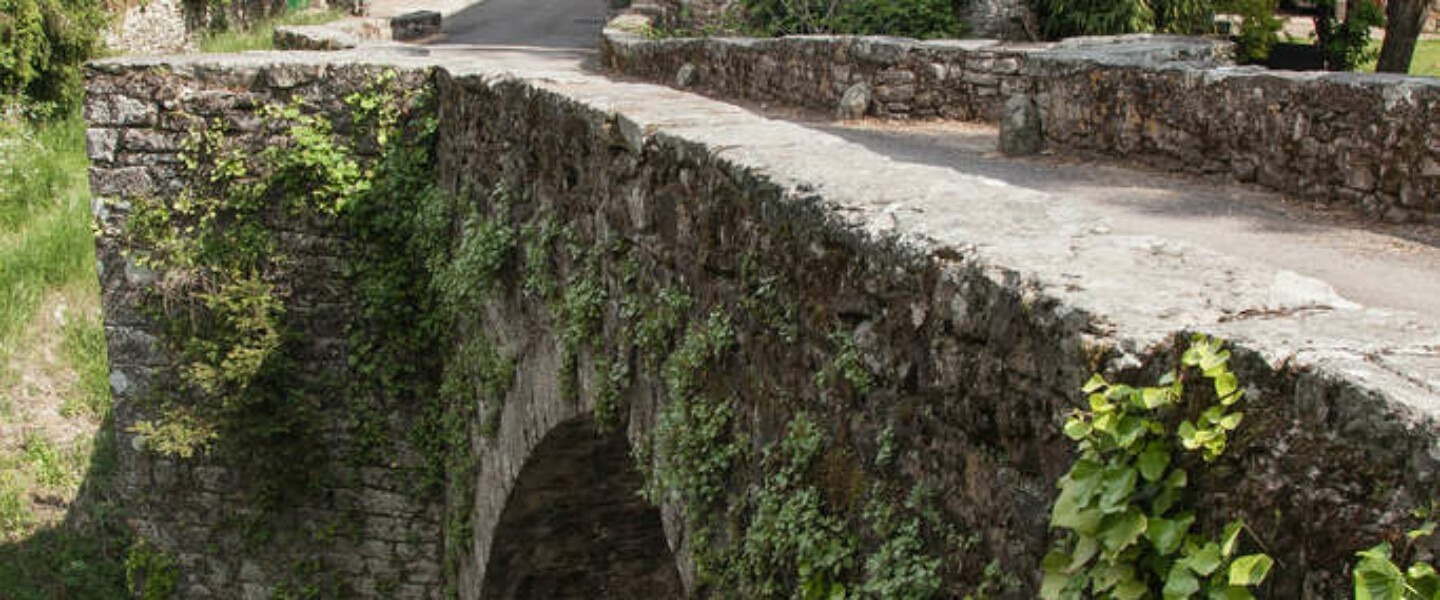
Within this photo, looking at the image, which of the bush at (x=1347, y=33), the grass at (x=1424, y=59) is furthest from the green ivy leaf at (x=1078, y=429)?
the grass at (x=1424, y=59)

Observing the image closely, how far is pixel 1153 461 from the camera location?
1.94 metres

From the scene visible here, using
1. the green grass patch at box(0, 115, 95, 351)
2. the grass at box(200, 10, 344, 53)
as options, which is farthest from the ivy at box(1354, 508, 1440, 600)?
the grass at box(200, 10, 344, 53)

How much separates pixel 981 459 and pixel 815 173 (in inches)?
42.9

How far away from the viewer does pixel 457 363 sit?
8070 mm

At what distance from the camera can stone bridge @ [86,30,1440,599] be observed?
202 centimetres

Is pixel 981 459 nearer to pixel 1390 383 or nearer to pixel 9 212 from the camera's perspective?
pixel 1390 383

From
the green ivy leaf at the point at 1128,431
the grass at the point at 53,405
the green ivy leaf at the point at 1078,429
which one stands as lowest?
the grass at the point at 53,405

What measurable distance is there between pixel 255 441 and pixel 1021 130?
5.18 meters

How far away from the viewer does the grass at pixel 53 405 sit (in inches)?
490

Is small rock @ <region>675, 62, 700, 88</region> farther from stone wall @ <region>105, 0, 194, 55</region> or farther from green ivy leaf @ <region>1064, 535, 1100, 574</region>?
stone wall @ <region>105, 0, 194, 55</region>

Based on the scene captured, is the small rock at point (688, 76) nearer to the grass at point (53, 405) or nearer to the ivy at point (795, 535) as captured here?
the grass at point (53, 405)

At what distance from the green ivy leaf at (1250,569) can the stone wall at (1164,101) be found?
3.68m

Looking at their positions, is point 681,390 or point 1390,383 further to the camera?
point 681,390

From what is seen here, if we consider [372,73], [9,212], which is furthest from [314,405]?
[9,212]
